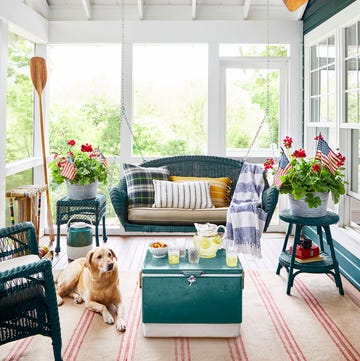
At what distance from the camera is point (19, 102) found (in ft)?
17.2

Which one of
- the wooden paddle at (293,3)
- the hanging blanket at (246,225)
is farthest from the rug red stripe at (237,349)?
the wooden paddle at (293,3)

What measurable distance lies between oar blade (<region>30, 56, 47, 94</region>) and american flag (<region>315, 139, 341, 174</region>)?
294 cm

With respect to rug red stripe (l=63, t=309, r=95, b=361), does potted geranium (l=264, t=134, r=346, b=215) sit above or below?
above

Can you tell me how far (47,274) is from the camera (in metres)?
2.62

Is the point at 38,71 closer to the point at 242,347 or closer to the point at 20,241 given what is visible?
the point at 20,241

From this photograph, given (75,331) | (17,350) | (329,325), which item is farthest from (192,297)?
(17,350)

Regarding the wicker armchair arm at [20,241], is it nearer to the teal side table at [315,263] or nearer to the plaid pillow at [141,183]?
the plaid pillow at [141,183]

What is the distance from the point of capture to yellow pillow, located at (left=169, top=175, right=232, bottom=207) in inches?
192

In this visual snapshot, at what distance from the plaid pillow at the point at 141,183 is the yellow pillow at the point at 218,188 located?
0.63 ft

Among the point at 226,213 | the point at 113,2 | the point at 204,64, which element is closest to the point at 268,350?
the point at 226,213

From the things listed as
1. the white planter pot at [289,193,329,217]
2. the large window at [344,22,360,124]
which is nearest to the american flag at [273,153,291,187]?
the white planter pot at [289,193,329,217]

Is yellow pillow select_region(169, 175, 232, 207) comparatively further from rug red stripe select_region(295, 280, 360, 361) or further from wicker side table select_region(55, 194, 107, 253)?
rug red stripe select_region(295, 280, 360, 361)

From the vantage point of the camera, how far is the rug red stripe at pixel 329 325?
2873 mm

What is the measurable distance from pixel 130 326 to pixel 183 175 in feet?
7.32
